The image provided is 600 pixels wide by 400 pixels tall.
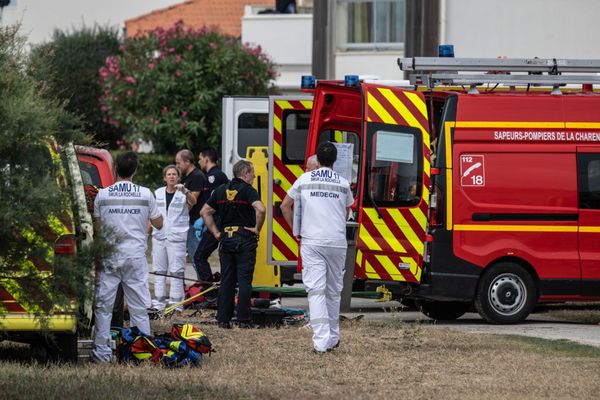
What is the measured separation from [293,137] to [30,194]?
804 cm

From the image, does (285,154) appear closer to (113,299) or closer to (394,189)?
(394,189)

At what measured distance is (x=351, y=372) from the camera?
32.9 feet

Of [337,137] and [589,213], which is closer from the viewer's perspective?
[589,213]

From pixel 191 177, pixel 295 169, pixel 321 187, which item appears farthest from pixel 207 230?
pixel 321 187

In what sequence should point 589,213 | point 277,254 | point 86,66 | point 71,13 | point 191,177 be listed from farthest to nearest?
1. point 71,13
2. point 86,66
3. point 191,177
4. point 277,254
5. point 589,213

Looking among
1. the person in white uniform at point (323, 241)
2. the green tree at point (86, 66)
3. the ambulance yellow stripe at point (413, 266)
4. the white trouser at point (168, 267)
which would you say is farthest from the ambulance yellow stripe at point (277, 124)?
the green tree at point (86, 66)

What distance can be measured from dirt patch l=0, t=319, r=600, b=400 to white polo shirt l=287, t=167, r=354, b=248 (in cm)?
97

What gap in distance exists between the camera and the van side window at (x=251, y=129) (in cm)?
1872

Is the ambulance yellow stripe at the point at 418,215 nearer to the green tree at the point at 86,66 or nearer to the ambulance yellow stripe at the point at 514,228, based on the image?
the ambulance yellow stripe at the point at 514,228

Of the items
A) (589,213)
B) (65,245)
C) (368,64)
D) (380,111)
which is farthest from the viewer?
(368,64)

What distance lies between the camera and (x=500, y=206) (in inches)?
538

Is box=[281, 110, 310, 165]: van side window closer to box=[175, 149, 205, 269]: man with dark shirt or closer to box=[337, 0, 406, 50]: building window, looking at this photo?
box=[175, 149, 205, 269]: man with dark shirt

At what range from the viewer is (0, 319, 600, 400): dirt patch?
884cm

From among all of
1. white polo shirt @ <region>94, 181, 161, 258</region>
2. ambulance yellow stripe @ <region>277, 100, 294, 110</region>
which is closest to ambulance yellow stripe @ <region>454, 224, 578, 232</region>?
ambulance yellow stripe @ <region>277, 100, 294, 110</region>
